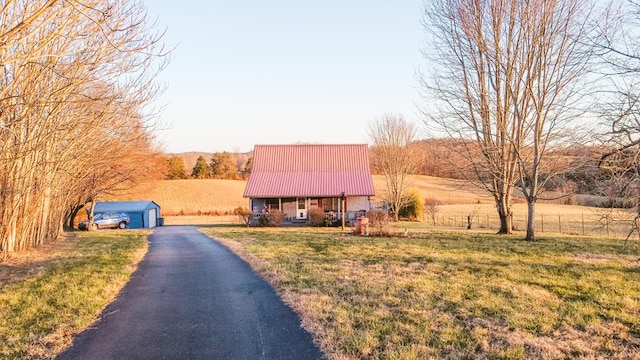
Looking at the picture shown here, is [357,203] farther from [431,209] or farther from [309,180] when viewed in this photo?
[431,209]

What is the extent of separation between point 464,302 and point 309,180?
93.9 feet

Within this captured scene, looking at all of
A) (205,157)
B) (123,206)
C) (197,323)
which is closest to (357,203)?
(123,206)

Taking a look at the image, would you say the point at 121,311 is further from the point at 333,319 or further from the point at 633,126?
the point at 633,126

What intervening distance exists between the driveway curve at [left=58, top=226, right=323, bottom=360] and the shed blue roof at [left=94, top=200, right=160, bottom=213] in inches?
1289

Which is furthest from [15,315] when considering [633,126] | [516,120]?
[516,120]

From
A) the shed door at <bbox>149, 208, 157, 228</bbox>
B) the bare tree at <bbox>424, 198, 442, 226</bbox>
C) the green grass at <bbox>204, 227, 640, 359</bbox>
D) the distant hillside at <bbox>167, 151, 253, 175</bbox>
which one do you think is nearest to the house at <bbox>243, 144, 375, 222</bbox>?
the bare tree at <bbox>424, 198, 442, 226</bbox>

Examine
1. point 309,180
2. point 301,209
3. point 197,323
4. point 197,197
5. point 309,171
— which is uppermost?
point 309,171

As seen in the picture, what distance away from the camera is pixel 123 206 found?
138 feet

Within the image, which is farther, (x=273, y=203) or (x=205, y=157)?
(x=205, y=157)

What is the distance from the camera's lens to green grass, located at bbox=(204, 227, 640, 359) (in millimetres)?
5289

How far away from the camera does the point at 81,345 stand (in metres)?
5.60

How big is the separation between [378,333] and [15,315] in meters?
5.54

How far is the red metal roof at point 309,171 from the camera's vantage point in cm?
3425

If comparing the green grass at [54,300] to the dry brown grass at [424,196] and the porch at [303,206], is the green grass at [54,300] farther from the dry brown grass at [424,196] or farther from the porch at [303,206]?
the dry brown grass at [424,196]
